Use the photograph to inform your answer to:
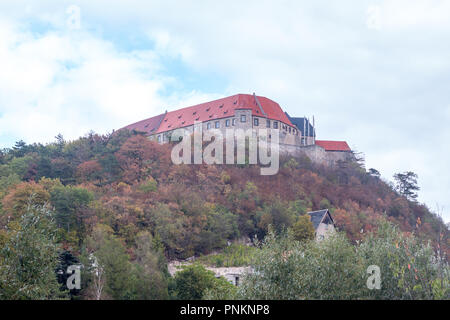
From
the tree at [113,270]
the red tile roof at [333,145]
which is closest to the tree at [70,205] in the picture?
the tree at [113,270]

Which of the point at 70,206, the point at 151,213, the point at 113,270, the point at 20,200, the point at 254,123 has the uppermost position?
the point at 254,123

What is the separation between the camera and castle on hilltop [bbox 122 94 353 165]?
220 feet

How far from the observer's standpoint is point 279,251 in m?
19.5

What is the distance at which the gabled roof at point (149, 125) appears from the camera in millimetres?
77250

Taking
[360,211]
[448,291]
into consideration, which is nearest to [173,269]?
[448,291]

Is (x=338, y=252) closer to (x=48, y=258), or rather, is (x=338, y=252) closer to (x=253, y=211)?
(x=48, y=258)

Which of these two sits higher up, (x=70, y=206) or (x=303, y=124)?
(x=303, y=124)

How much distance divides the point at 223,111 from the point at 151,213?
33.7m

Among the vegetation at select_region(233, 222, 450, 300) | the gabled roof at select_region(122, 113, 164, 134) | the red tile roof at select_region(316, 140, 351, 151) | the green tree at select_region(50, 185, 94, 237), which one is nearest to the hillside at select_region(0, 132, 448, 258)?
the green tree at select_region(50, 185, 94, 237)

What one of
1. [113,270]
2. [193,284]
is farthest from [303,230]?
[113,270]

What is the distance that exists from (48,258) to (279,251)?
857 centimetres

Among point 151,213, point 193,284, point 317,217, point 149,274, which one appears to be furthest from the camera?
point 317,217

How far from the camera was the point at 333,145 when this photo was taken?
73750 millimetres

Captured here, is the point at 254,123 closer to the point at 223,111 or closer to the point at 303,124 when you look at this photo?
the point at 223,111
